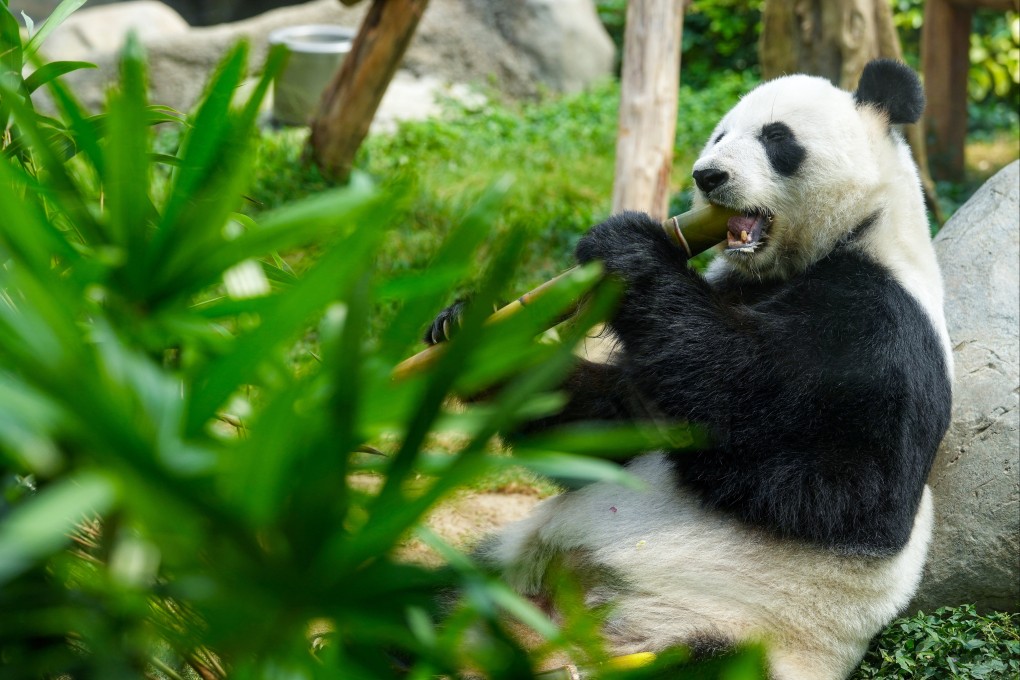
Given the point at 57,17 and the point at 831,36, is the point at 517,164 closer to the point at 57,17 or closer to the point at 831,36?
the point at 831,36

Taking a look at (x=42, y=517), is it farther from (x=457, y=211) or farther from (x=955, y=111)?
(x=955, y=111)

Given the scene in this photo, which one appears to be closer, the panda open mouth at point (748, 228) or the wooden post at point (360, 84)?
the panda open mouth at point (748, 228)

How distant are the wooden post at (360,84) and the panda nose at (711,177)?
138 inches

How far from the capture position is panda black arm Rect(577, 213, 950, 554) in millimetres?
2584

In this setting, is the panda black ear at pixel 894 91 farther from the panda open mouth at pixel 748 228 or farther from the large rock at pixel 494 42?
the large rock at pixel 494 42

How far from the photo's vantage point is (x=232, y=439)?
4.14 ft

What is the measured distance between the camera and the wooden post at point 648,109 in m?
5.04

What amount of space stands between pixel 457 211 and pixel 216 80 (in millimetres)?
4816

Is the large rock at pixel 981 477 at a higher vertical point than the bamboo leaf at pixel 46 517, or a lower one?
lower

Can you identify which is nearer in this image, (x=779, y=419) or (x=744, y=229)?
(x=779, y=419)

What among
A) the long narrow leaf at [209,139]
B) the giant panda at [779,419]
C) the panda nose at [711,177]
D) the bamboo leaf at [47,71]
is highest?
the bamboo leaf at [47,71]

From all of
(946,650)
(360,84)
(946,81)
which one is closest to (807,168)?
(946,650)

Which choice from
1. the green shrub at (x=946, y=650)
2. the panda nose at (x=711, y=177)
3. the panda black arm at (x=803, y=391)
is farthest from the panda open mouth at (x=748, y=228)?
the green shrub at (x=946, y=650)

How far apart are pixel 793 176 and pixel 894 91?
0.44 metres
